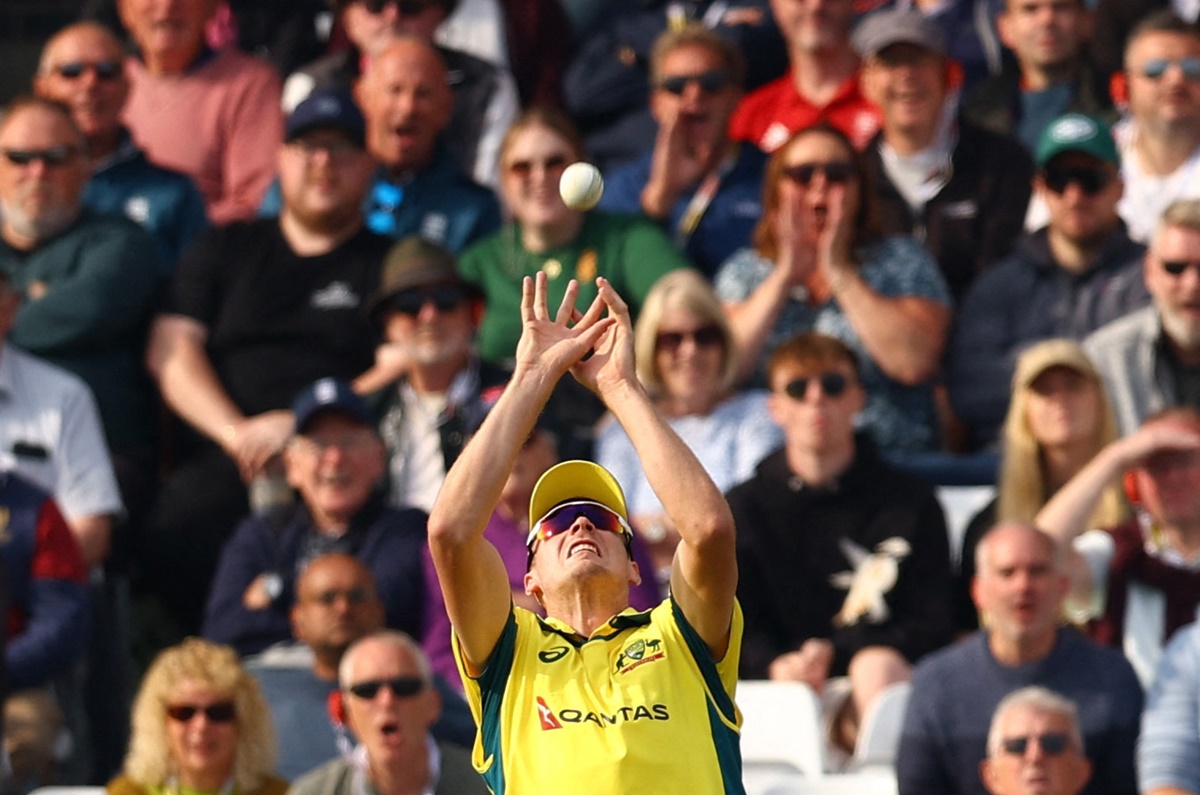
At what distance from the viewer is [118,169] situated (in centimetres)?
1198

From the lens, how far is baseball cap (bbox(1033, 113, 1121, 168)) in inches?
421

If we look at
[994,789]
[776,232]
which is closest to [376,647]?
[994,789]

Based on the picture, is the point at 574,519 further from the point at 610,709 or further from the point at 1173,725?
the point at 1173,725

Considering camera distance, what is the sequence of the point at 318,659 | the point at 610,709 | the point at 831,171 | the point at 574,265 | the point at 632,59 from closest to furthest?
the point at 610,709 < the point at 318,659 < the point at 831,171 < the point at 574,265 < the point at 632,59

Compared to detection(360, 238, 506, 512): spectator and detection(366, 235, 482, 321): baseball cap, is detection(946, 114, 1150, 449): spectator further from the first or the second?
detection(366, 235, 482, 321): baseball cap

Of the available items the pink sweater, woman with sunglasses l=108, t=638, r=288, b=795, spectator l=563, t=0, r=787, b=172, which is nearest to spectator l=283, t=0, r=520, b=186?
the pink sweater

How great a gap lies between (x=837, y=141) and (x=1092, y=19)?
2.04 m

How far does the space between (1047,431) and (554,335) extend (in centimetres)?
341

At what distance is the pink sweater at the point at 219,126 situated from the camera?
1247 cm

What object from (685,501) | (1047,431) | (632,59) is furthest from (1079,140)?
(685,501)

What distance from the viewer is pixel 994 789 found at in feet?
28.3

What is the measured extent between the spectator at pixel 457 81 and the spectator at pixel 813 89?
113cm

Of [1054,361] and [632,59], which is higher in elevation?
[632,59]

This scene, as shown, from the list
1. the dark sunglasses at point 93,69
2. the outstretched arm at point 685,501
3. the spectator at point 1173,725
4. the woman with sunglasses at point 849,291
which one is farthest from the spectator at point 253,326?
the outstretched arm at point 685,501
